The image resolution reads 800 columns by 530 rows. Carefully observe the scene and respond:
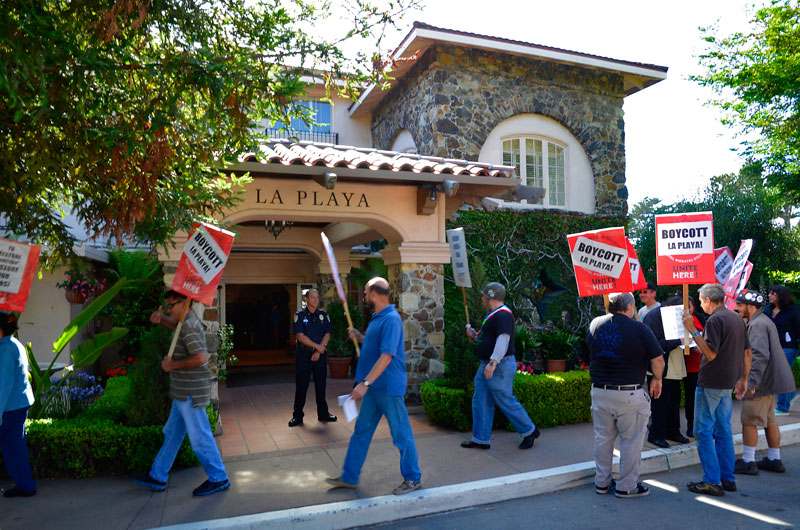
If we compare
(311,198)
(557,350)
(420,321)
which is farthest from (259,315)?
(311,198)

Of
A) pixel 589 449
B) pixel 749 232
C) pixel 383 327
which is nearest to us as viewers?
pixel 383 327

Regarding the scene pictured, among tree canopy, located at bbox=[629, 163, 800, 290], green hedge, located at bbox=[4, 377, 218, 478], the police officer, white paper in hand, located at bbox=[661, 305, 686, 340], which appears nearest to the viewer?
green hedge, located at bbox=[4, 377, 218, 478]

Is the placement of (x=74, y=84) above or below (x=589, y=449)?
above

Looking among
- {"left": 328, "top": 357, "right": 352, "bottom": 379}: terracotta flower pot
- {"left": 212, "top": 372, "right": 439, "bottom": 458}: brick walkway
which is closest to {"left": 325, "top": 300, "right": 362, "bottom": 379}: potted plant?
{"left": 328, "top": 357, "right": 352, "bottom": 379}: terracotta flower pot

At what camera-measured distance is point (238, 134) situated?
5297 millimetres

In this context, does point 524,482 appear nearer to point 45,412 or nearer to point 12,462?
point 12,462

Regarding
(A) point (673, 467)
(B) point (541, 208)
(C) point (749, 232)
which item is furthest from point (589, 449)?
(C) point (749, 232)

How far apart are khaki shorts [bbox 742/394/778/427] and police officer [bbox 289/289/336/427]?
515cm

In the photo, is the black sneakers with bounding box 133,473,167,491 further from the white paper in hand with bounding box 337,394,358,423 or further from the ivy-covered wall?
the ivy-covered wall

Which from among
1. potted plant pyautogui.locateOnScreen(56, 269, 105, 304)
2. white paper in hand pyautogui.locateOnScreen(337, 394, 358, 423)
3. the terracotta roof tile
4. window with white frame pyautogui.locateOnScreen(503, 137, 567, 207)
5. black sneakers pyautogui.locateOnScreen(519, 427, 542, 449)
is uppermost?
window with white frame pyautogui.locateOnScreen(503, 137, 567, 207)

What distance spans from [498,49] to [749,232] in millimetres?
9671

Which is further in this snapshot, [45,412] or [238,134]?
[45,412]

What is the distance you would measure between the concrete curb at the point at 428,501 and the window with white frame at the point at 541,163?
28.8 feet

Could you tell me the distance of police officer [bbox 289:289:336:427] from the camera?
7832mm
